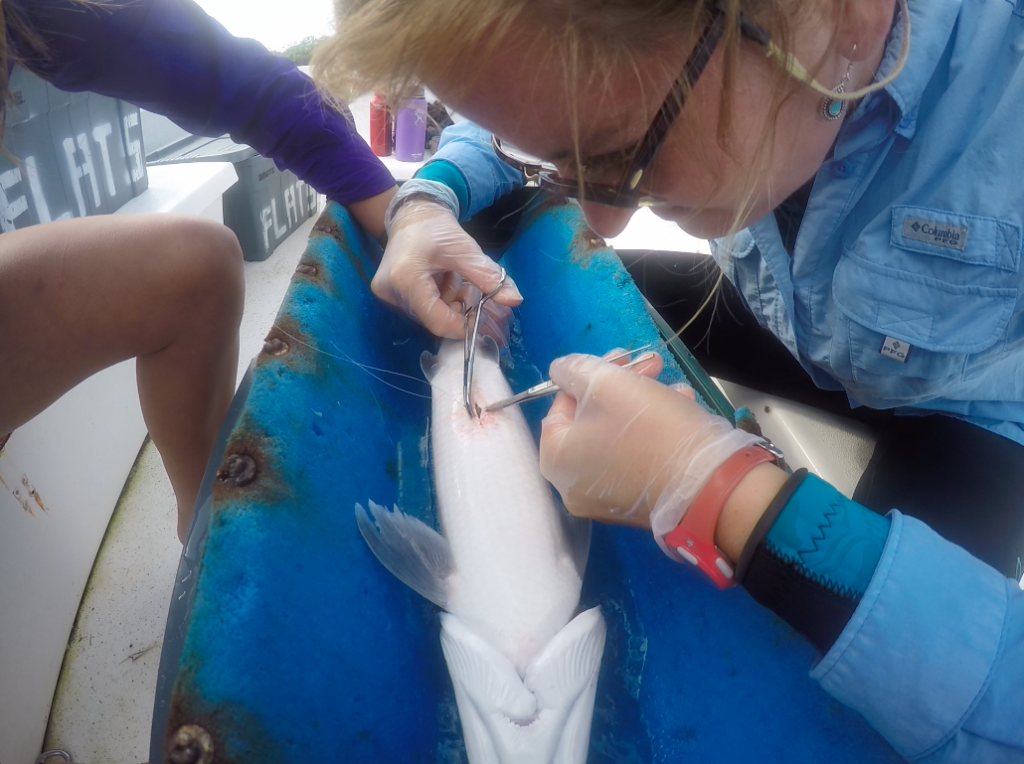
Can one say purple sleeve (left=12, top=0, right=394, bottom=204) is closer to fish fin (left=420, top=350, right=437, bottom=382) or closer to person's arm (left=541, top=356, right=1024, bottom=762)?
fish fin (left=420, top=350, right=437, bottom=382)

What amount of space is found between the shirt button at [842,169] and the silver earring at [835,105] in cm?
11

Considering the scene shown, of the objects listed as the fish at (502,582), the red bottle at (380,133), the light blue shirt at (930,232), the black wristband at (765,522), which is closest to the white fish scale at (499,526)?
the fish at (502,582)

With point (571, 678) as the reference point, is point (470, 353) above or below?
above

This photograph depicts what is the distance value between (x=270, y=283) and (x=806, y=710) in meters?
1.99

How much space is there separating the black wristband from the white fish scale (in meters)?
0.27

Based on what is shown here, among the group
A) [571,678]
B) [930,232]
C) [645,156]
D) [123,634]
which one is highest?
[645,156]

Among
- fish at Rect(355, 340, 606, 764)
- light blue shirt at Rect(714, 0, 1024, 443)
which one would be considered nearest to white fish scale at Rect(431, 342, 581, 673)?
fish at Rect(355, 340, 606, 764)

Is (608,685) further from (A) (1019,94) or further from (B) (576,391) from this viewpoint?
(A) (1019,94)

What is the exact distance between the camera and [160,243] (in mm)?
938

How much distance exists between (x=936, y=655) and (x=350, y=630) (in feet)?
2.02

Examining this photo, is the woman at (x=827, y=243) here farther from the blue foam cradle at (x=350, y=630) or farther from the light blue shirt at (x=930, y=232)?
the blue foam cradle at (x=350, y=630)

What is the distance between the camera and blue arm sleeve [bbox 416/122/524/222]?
54.4 inches

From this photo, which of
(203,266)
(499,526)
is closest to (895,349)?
(499,526)

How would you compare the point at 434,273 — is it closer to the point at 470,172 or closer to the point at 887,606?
the point at 470,172
